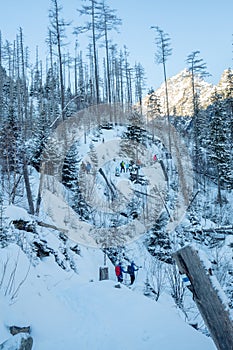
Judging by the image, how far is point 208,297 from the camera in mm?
2658

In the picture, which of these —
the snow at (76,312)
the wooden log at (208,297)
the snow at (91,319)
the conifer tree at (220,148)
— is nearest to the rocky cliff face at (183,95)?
the conifer tree at (220,148)

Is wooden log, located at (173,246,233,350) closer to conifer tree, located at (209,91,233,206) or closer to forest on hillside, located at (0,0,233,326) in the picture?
forest on hillside, located at (0,0,233,326)

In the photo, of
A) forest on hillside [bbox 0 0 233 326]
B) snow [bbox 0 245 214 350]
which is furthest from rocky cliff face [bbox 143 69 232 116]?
snow [bbox 0 245 214 350]

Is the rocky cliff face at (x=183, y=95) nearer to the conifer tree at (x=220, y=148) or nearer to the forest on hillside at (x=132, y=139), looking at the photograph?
the forest on hillside at (x=132, y=139)

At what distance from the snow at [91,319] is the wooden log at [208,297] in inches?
79.9

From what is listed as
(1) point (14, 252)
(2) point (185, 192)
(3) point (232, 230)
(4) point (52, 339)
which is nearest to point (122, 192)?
(2) point (185, 192)

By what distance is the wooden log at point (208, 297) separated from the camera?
2533 millimetres

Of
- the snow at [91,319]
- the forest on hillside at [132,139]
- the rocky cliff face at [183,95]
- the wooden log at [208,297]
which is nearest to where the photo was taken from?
the wooden log at [208,297]

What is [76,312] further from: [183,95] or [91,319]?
[183,95]

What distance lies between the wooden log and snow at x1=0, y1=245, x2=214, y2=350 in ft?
6.66

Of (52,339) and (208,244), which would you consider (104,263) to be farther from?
(52,339)

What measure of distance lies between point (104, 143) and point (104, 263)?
1241 centimetres

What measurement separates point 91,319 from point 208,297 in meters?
3.99

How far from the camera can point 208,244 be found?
1709 centimetres
